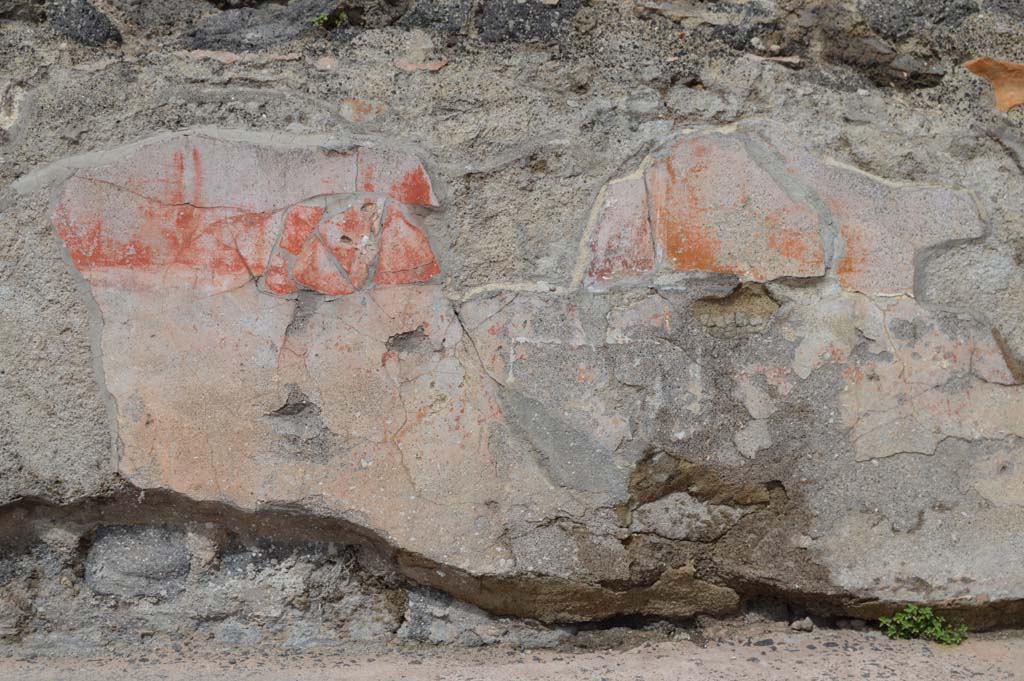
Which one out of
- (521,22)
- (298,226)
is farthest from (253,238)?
(521,22)

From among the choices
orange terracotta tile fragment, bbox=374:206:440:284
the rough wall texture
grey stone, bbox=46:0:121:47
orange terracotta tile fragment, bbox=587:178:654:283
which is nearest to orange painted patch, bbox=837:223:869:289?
the rough wall texture

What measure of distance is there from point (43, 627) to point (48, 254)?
701 millimetres

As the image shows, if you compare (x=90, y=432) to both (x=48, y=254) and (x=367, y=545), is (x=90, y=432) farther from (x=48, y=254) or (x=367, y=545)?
(x=367, y=545)

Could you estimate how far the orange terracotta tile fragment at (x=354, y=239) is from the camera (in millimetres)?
1847

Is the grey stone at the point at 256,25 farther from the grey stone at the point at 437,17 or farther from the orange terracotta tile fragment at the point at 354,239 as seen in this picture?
the orange terracotta tile fragment at the point at 354,239

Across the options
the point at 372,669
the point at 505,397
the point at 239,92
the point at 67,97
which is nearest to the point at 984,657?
the point at 505,397

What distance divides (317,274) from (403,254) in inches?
6.4

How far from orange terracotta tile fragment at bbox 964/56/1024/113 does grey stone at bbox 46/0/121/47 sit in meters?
1.66

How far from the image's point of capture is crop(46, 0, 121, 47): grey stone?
74.9 inches

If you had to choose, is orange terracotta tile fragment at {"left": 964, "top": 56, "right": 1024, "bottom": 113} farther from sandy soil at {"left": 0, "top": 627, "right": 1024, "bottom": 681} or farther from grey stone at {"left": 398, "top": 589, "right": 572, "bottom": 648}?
grey stone at {"left": 398, "top": 589, "right": 572, "bottom": 648}

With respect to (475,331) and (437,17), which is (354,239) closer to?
(475,331)

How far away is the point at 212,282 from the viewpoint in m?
1.83

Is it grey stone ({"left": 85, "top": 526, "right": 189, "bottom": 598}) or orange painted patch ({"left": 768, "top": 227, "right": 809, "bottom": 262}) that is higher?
orange painted patch ({"left": 768, "top": 227, "right": 809, "bottom": 262})

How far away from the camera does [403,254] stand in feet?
6.09
